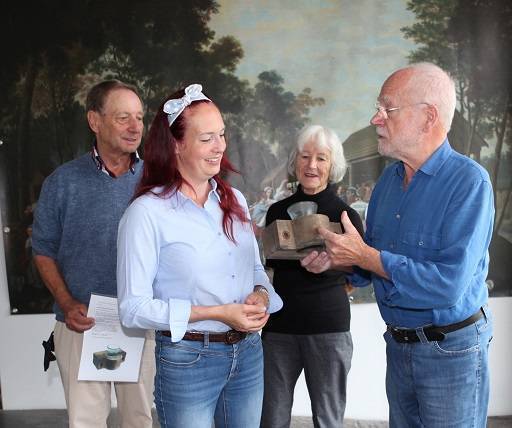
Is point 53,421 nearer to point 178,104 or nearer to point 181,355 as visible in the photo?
point 181,355

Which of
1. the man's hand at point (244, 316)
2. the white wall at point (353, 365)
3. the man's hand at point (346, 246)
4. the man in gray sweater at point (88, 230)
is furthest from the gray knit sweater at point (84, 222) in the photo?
the white wall at point (353, 365)

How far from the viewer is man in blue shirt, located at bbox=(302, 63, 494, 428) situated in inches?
65.1

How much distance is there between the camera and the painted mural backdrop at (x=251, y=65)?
3295 millimetres

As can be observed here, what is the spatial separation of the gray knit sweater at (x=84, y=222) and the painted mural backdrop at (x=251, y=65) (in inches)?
43.6

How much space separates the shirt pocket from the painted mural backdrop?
1.62 meters

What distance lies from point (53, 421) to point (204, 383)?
228 centimetres

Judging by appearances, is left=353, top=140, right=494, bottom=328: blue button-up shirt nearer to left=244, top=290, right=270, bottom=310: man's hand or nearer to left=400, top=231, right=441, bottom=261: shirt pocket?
left=400, top=231, right=441, bottom=261: shirt pocket

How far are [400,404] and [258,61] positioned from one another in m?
2.14

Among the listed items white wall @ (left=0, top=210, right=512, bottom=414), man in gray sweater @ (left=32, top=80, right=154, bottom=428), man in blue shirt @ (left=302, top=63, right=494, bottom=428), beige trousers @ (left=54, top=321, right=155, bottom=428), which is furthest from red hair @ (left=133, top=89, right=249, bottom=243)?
white wall @ (left=0, top=210, right=512, bottom=414)

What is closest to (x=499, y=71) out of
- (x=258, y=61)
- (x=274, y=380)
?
(x=258, y=61)

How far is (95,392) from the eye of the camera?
2.30 metres

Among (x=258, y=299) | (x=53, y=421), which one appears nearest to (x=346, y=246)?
(x=258, y=299)

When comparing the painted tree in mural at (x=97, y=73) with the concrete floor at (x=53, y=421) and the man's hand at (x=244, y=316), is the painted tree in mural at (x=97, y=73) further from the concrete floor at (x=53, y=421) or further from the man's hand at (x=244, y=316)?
the man's hand at (x=244, y=316)

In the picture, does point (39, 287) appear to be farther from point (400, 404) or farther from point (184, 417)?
point (400, 404)
